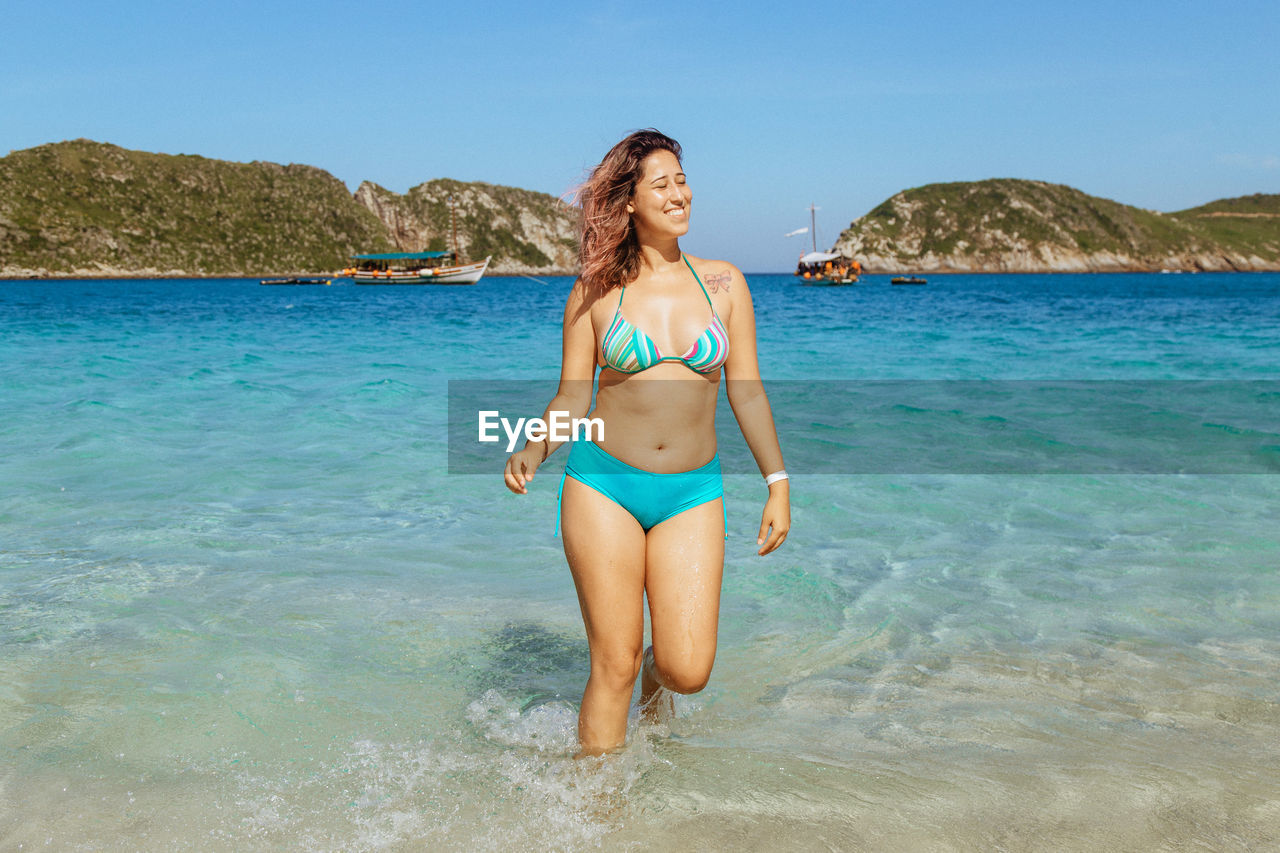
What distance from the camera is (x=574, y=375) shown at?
3.30 metres

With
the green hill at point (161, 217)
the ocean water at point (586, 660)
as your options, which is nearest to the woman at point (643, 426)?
the ocean water at point (586, 660)

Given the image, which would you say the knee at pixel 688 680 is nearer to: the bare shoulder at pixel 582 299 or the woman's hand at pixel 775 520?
the woman's hand at pixel 775 520

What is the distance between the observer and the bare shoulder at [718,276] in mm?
3342

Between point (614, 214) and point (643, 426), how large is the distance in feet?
2.60

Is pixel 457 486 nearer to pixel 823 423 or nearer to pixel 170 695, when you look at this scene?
pixel 170 695

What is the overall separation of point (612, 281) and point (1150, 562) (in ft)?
17.6

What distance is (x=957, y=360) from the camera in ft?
76.9

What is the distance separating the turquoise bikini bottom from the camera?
10.4ft

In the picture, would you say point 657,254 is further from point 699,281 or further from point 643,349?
point 643,349

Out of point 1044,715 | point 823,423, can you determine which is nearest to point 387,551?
point 1044,715

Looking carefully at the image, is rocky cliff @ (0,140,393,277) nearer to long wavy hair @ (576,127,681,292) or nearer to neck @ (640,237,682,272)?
long wavy hair @ (576,127,681,292)

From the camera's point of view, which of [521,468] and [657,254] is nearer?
[521,468]

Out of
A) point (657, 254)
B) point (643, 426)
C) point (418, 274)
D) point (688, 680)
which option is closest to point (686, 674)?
point (688, 680)

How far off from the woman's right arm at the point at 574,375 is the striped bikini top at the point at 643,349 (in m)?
0.09
